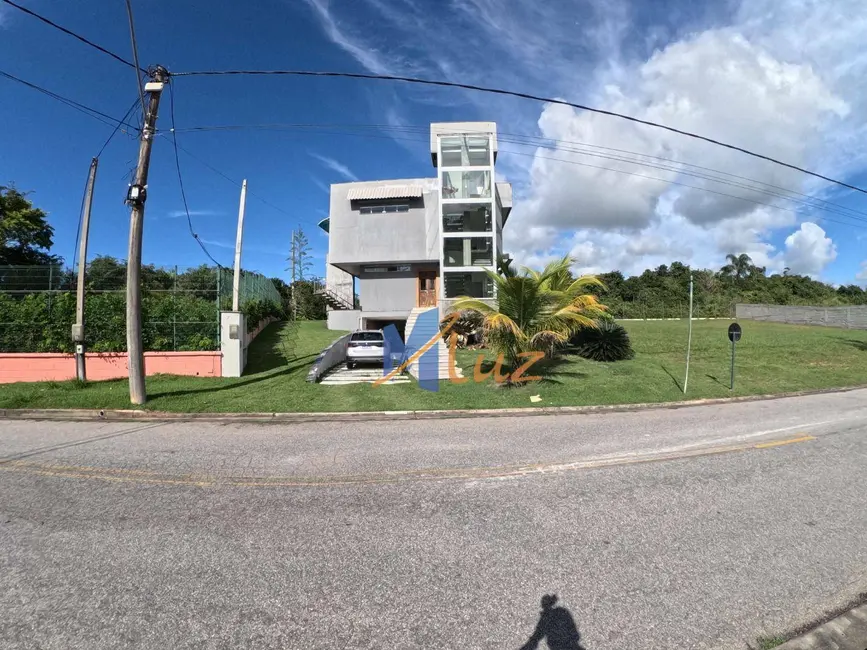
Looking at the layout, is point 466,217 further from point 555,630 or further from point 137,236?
point 555,630

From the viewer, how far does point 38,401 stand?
36.1ft

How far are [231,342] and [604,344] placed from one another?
13.8 metres

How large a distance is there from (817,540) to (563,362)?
13048 mm

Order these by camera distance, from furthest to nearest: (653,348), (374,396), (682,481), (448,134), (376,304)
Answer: (376,304), (448,134), (653,348), (374,396), (682,481)

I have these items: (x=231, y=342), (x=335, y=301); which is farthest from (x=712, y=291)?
(x=231, y=342)

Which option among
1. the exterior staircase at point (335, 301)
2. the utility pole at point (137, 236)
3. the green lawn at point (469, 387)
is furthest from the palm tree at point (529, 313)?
the exterior staircase at point (335, 301)

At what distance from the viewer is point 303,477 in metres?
5.57

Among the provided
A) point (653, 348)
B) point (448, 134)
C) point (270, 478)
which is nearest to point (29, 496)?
point (270, 478)

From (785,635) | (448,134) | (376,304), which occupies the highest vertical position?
(448,134)

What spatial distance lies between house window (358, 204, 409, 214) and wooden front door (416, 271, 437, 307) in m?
4.29

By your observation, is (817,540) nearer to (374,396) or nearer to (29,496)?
(29,496)

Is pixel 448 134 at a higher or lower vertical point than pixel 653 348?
higher

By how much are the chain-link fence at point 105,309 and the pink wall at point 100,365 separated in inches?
14.9

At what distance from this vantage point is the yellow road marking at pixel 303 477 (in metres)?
5.34
